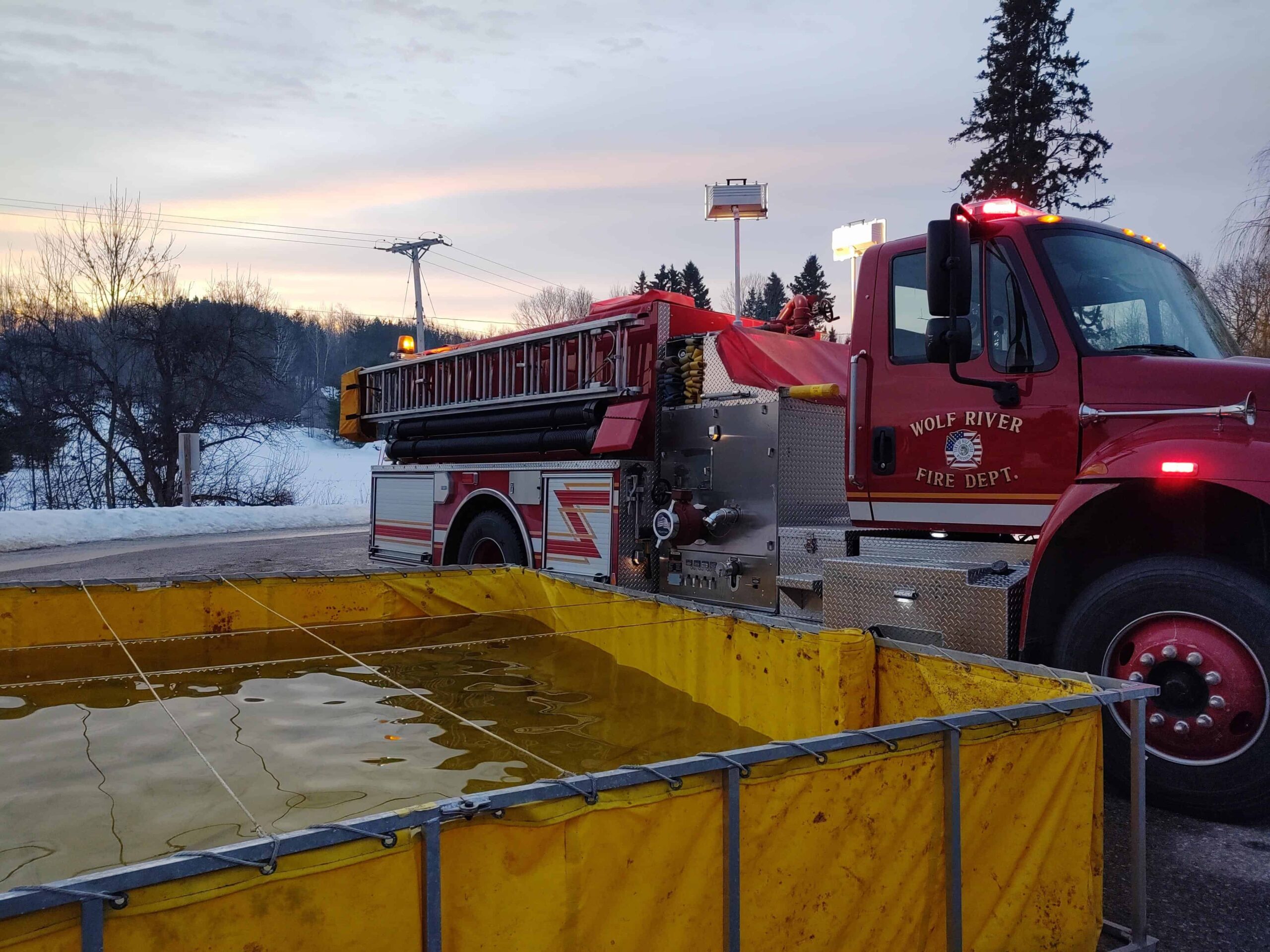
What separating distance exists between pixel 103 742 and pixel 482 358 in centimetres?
485

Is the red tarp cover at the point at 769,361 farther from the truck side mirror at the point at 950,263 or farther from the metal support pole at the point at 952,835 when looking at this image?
the metal support pole at the point at 952,835

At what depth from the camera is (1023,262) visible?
→ 15.3ft

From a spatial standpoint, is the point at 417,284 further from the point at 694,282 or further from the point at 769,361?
the point at 769,361

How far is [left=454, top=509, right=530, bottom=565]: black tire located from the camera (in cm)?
779

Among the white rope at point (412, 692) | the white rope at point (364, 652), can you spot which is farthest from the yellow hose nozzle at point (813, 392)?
the white rope at point (412, 692)

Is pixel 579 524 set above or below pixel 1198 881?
above

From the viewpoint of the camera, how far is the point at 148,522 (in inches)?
783

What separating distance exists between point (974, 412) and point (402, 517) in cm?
612

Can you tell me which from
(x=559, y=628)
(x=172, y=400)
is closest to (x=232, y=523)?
(x=172, y=400)

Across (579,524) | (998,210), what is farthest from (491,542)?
(998,210)

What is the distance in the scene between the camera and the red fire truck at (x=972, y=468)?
12.4ft

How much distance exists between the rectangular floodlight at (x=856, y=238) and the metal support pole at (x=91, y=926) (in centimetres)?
621

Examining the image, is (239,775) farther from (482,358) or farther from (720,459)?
(482,358)

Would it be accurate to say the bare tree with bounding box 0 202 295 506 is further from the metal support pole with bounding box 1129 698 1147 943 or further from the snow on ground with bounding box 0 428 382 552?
the metal support pole with bounding box 1129 698 1147 943
